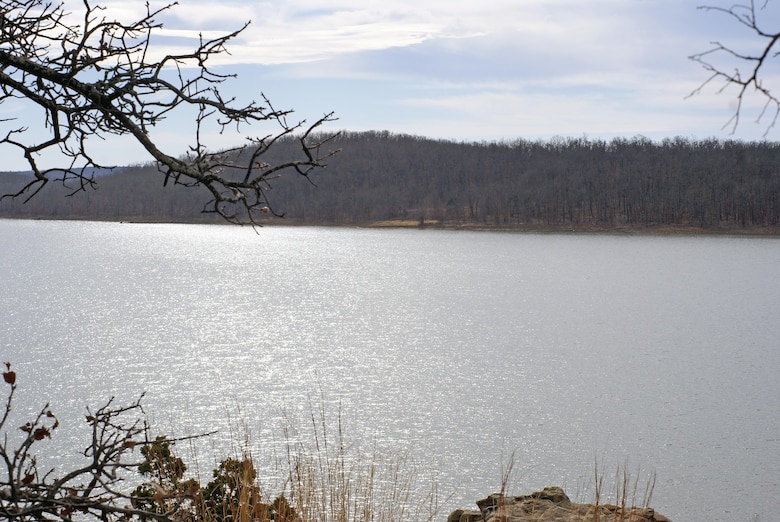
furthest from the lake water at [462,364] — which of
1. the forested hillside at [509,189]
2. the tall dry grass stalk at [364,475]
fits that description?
the forested hillside at [509,189]

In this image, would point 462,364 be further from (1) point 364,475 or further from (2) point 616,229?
(2) point 616,229

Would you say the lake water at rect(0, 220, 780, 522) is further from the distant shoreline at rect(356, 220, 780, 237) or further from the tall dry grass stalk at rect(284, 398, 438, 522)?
the distant shoreline at rect(356, 220, 780, 237)

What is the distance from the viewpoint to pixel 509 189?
124m

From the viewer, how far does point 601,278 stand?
4597 centimetres

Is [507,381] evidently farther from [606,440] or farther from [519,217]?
[519,217]

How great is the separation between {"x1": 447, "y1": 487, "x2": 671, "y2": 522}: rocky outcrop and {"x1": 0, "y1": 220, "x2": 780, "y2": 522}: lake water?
2.33 m

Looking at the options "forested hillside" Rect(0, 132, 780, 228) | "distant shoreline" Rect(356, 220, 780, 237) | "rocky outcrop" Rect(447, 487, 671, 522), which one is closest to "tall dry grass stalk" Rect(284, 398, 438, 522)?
"rocky outcrop" Rect(447, 487, 671, 522)

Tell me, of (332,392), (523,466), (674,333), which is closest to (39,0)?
(523,466)

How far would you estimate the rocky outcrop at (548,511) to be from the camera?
20.0 feet

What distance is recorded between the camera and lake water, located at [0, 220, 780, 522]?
13695mm

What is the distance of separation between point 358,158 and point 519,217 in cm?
5514

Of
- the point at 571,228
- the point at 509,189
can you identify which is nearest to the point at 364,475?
the point at 571,228

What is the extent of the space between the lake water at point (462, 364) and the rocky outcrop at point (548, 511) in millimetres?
Answer: 2332

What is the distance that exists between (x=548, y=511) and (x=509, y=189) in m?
120
